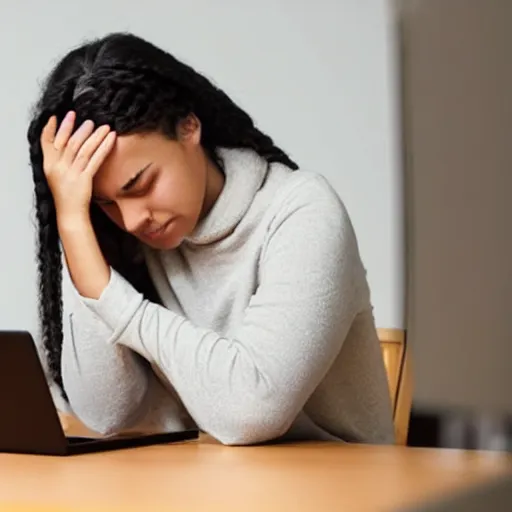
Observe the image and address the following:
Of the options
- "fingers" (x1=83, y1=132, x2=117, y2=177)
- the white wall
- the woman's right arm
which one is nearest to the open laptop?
the woman's right arm

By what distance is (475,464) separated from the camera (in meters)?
0.12

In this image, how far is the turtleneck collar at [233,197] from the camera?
1.13 m

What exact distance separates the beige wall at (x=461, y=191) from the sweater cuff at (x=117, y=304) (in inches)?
33.0

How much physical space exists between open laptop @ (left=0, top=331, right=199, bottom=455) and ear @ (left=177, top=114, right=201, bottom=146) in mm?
474

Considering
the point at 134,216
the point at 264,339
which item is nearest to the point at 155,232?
the point at 134,216

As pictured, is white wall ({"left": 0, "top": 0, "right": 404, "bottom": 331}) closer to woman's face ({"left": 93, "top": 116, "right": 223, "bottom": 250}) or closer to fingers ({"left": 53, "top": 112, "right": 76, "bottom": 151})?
woman's face ({"left": 93, "top": 116, "right": 223, "bottom": 250})

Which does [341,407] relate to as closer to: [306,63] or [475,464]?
[306,63]

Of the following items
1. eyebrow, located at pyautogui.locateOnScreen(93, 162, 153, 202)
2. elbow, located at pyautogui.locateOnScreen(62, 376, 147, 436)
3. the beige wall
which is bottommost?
elbow, located at pyautogui.locateOnScreen(62, 376, 147, 436)

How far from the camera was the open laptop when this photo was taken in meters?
0.79

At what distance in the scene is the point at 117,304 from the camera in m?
0.94

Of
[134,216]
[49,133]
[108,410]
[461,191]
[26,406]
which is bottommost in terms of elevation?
[108,410]

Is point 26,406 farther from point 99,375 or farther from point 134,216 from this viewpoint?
point 134,216

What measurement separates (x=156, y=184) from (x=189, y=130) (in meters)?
0.09

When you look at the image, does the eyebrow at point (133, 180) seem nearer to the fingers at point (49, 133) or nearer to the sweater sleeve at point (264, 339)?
the fingers at point (49, 133)
